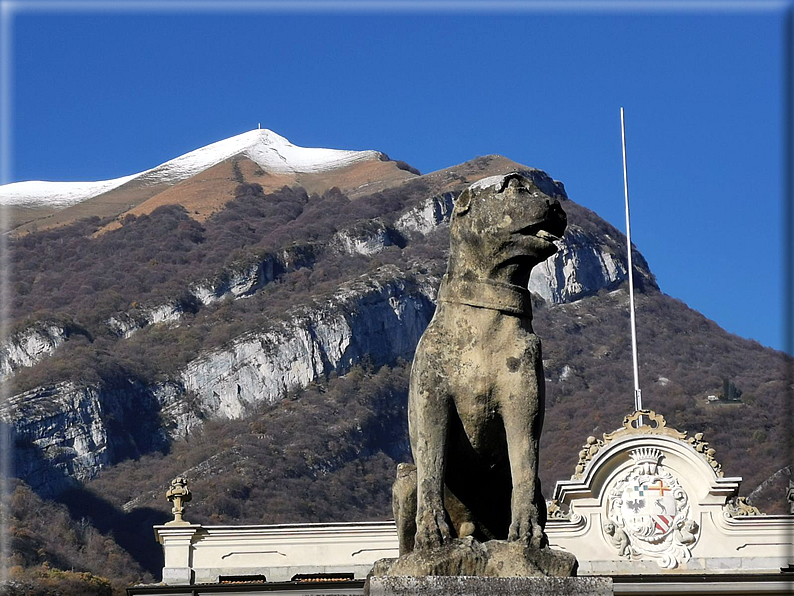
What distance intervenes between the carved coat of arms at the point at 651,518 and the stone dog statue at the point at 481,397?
33.8m

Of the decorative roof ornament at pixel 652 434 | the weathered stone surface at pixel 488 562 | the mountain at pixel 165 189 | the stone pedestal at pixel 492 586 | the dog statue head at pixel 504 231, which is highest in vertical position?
the mountain at pixel 165 189

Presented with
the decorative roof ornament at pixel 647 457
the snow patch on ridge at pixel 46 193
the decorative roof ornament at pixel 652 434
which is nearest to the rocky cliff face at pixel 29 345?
the snow patch on ridge at pixel 46 193

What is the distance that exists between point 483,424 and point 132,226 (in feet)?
544

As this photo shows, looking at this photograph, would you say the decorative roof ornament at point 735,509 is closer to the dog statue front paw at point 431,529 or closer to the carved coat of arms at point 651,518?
the carved coat of arms at point 651,518

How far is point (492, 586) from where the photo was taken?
1041 centimetres

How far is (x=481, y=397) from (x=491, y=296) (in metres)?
0.63

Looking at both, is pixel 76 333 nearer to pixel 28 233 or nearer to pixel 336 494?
pixel 28 233

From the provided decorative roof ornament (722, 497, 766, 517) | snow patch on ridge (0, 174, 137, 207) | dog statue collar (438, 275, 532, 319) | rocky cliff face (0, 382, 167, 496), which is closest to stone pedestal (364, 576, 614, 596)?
dog statue collar (438, 275, 532, 319)

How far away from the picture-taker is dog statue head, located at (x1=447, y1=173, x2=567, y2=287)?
11391mm

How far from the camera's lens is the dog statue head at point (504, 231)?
11391 millimetres

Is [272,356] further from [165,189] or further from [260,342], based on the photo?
[165,189]

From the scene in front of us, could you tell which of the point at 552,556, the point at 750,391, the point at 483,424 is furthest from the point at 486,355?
the point at 750,391

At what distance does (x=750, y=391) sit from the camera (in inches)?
Answer: 4624

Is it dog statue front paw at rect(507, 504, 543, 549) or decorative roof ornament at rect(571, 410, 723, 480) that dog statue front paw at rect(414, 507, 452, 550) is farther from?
decorative roof ornament at rect(571, 410, 723, 480)
